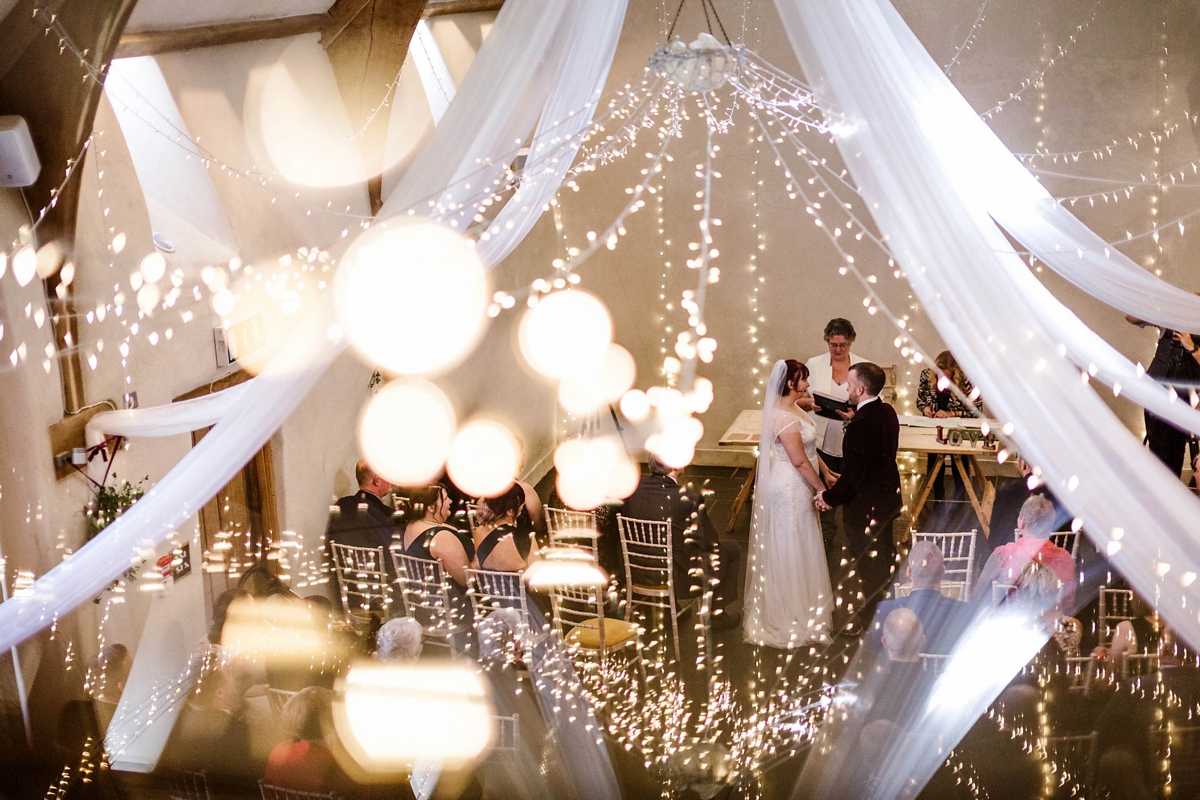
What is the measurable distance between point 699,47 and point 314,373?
1.59 meters

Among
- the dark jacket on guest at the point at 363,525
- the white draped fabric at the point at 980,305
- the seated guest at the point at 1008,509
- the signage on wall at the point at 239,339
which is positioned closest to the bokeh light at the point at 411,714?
the dark jacket on guest at the point at 363,525

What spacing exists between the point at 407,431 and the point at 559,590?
7.31 ft

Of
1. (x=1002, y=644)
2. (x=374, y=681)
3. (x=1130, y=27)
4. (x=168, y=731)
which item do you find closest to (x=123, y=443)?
(x=168, y=731)

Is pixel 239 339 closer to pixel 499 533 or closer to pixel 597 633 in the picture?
pixel 499 533

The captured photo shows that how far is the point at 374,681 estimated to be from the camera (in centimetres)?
403

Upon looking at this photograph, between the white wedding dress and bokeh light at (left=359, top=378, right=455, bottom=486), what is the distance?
2.03 metres

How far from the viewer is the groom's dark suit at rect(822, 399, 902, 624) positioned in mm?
4785

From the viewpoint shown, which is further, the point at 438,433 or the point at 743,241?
the point at 743,241

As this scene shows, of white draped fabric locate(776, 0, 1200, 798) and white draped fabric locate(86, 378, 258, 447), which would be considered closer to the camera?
white draped fabric locate(776, 0, 1200, 798)

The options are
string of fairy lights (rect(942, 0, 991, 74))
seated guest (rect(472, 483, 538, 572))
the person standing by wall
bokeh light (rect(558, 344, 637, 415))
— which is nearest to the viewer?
seated guest (rect(472, 483, 538, 572))

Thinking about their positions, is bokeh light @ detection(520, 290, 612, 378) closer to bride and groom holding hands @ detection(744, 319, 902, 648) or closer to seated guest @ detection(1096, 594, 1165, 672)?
bride and groom holding hands @ detection(744, 319, 902, 648)

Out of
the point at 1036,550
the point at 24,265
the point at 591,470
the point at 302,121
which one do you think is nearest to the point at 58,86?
the point at 24,265

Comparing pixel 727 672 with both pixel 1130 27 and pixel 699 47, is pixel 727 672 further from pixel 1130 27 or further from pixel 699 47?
pixel 1130 27

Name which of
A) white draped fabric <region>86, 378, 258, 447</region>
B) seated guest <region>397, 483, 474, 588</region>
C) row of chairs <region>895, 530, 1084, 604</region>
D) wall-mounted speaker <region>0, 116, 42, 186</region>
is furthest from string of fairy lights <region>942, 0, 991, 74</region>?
wall-mounted speaker <region>0, 116, 42, 186</region>
